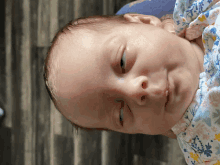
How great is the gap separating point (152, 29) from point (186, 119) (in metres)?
0.32

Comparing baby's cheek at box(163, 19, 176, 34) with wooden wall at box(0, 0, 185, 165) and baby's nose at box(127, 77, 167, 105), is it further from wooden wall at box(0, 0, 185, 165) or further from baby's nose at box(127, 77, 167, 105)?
wooden wall at box(0, 0, 185, 165)

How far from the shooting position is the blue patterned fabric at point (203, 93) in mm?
610

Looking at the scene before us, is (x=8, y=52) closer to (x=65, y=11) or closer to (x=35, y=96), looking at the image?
(x=35, y=96)

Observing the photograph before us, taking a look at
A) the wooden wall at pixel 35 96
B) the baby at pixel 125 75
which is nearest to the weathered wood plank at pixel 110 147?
the wooden wall at pixel 35 96

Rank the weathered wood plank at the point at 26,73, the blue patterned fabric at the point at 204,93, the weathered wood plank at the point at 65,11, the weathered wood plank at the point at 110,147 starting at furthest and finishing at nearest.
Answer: the weathered wood plank at the point at 26,73 → the weathered wood plank at the point at 65,11 → the weathered wood plank at the point at 110,147 → the blue patterned fabric at the point at 204,93

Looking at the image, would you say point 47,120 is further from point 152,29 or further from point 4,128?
point 152,29

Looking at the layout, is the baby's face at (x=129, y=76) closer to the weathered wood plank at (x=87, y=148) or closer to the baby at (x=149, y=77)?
the baby at (x=149, y=77)

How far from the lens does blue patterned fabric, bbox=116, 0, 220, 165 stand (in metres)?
0.61

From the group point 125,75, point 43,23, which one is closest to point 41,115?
point 43,23

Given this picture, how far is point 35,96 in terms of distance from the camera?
1.54m

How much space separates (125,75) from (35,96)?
41.9 inches

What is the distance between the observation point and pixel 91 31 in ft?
2.43

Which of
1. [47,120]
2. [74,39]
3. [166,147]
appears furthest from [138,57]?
[47,120]

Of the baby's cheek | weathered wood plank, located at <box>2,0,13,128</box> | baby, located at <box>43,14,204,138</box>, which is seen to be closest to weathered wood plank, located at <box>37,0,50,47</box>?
weathered wood plank, located at <box>2,0,13,128</box>
